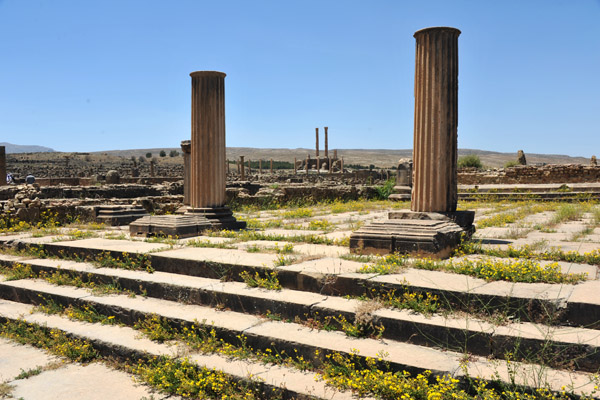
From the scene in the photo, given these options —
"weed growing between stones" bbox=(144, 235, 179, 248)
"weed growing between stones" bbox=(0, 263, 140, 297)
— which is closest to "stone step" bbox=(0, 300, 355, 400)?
"weed growing between stones" bbox=(0, 263, 140, 297)

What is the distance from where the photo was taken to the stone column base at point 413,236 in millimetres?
4801

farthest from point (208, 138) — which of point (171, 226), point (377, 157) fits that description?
point (377, 157)

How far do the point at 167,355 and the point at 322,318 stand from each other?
1.23m

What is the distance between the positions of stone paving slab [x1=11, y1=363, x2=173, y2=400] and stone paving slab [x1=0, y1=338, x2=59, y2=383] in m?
0.19

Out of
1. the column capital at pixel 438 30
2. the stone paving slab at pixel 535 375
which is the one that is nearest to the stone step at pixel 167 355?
the stone paving slab at pixel 535 375

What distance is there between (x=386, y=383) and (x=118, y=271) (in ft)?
11.9

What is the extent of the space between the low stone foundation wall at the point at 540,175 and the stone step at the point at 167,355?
887 inches

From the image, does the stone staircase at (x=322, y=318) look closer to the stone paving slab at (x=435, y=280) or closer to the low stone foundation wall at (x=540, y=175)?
the stone paving slab at (x=435, y=280)

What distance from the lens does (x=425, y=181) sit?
5.75 meters

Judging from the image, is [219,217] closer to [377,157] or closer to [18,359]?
[18,359]

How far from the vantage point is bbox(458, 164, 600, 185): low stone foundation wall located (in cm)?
2175

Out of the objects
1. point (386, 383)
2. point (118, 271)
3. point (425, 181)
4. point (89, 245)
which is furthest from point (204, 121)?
point (386, 383)

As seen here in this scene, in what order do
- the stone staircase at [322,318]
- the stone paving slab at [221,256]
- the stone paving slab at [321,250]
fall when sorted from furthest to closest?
the stone paving slab at [321,250], the stone paving slab at [221,256], the stone staircase at [322,318]

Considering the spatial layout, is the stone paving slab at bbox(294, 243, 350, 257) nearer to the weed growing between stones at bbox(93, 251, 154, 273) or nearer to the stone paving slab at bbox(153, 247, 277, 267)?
the stone paving slab at bbox(153, 247, 277, 267)
